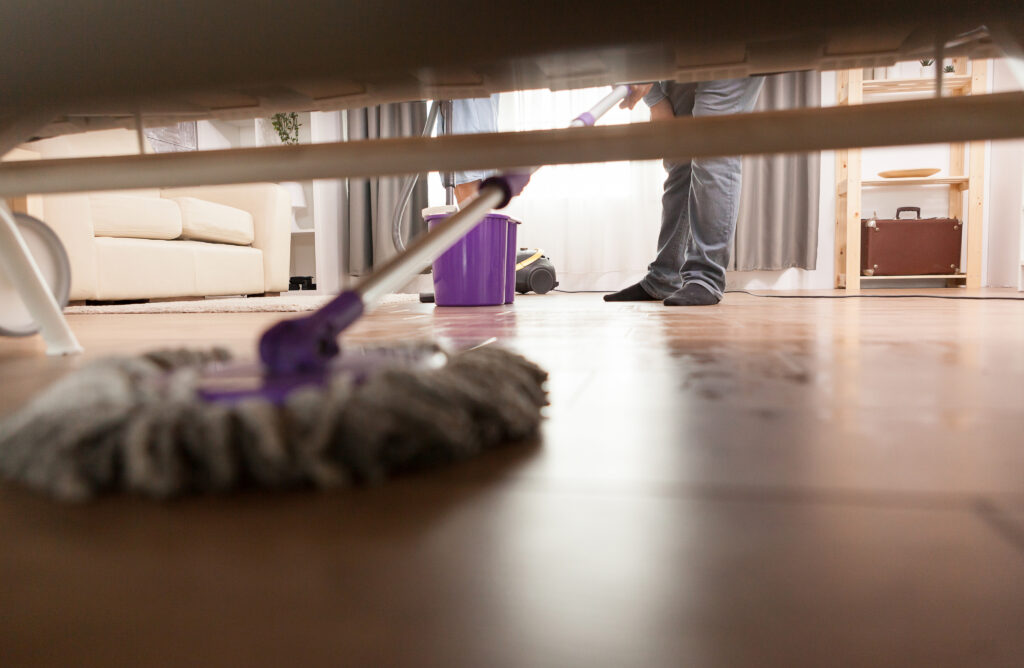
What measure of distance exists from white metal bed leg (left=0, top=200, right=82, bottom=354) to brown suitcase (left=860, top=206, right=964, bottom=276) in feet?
12.4

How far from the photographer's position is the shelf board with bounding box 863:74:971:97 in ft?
11.0

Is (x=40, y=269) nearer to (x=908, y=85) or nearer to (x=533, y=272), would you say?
(x=533, y=272)

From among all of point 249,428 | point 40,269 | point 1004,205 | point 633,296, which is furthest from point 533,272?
point 249,428

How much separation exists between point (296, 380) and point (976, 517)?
29 centimetres

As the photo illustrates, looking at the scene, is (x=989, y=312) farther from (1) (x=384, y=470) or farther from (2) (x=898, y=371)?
(1) (x=384, y=470)

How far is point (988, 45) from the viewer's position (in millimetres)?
571

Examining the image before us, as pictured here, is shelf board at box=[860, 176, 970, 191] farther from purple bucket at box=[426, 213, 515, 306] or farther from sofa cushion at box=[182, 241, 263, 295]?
sofa cushion at box=[182, 241, 263, 295]

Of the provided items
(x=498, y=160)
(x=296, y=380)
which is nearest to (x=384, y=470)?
(x=296, y=380)

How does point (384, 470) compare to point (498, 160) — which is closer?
point (384, 470)

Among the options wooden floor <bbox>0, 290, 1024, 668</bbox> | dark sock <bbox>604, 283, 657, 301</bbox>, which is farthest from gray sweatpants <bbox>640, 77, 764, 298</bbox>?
wooden floor <bbox>0, 290, 1024, 668</bbox>

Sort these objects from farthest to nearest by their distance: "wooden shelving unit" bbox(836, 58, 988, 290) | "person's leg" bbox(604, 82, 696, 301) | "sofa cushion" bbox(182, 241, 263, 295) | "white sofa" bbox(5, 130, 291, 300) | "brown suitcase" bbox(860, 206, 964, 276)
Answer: "brown suitcase" bbox(860, 206, 964, 276) < "wooden shelving unit" bbox(836, 58, 988, 290) < "sofa cushion" bbox(182, 241, 263, 295) < "white sofa" bbox(5, 130, 291, 300) < "person's leg" bbox(604, 82, 696, 301)

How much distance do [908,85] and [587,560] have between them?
3.91 meters

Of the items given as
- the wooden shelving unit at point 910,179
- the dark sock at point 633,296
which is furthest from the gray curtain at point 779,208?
the dark sock at point 633,296

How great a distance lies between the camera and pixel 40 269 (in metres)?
1.06
